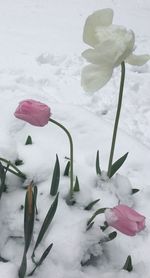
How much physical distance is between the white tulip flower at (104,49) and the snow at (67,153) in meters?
0.42

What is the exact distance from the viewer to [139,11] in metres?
4.58

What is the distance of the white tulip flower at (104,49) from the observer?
1.09 m

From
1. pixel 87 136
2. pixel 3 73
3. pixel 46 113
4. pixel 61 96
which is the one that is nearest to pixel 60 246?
pixel 46 113

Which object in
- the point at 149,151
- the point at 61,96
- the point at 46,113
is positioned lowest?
the point at 61,96

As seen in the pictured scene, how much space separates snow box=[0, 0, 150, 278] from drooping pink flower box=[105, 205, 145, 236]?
0.73 feet

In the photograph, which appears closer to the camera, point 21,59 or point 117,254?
point 117,254

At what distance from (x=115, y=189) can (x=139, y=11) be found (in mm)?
3550

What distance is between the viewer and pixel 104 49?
109 cm

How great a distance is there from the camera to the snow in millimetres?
1212

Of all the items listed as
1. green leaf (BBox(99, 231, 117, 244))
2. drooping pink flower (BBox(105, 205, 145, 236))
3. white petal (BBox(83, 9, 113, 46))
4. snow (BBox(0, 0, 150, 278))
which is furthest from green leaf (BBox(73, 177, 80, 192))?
white petal (BBox(83, 9, 113, 46))

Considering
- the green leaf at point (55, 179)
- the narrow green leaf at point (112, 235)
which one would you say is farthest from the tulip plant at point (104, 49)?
the narrow green leaf at point (112, 235)

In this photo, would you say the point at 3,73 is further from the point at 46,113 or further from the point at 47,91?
the point at 46,113

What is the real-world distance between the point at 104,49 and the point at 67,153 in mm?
648

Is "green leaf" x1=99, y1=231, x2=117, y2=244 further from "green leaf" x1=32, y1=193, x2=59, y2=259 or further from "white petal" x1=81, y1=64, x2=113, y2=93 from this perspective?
"white petal" x1=81, y1=64, x2=113, y2=93
